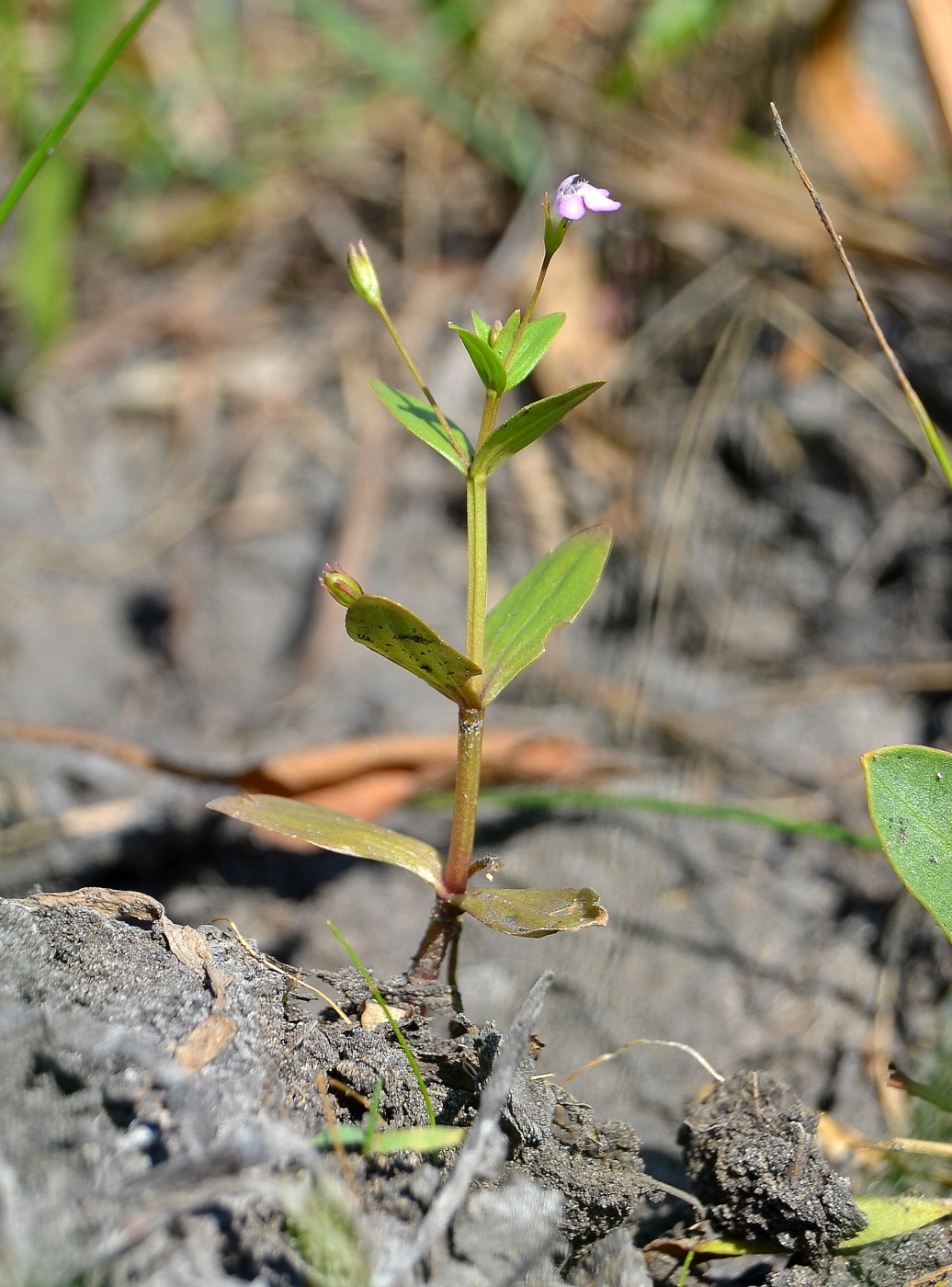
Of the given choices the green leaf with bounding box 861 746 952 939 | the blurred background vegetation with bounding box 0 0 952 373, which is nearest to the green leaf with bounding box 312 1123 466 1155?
the green leaf with bounding box 861 746 952 939

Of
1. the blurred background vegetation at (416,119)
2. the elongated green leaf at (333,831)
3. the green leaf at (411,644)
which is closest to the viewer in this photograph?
the green leaf at (411,644)

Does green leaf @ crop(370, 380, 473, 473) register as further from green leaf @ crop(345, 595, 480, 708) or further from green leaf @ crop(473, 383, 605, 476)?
green leaf @ crop(345, 595, 480, 708)

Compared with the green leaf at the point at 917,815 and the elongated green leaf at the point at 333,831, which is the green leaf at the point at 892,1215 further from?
the elongated green leaf at the point at 333,831

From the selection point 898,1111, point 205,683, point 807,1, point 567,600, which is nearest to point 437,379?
point 205,683

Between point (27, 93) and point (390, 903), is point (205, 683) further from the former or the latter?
point (27, 93)

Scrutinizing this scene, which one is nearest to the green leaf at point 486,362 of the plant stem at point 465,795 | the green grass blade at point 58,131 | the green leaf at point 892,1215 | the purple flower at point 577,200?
the purple flower at point 577,200

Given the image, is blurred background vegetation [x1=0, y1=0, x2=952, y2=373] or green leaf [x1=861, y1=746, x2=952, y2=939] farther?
blurred background vegetation [x1=0, y1=0, x2=952, y2=373]
